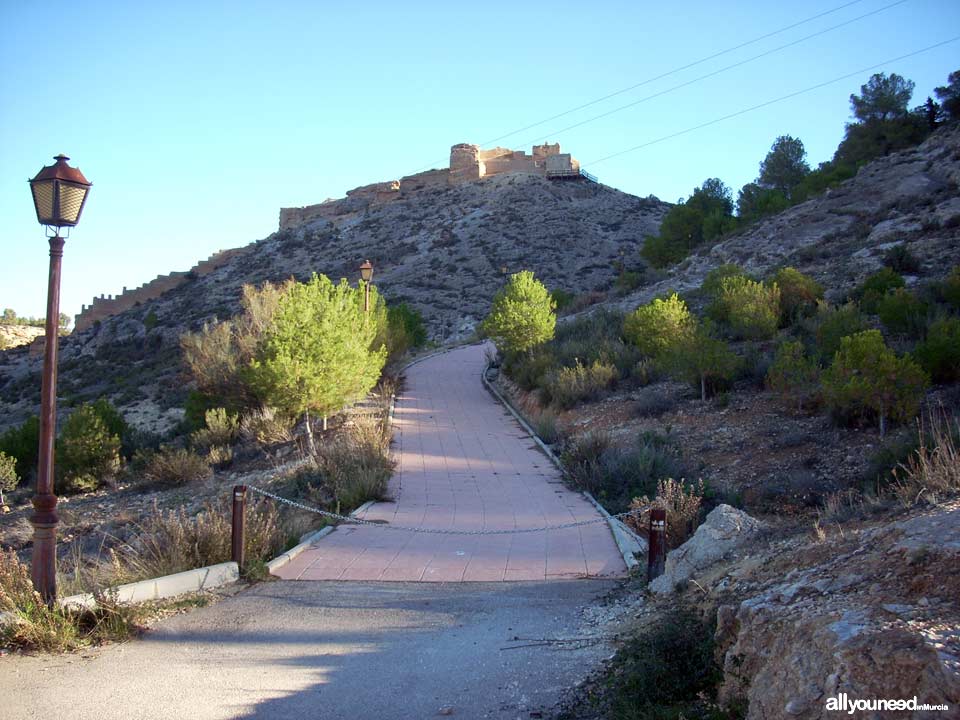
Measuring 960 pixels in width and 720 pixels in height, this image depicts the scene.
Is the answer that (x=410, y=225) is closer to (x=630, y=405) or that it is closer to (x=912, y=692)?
(x=630, y=405)

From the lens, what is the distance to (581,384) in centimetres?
1898

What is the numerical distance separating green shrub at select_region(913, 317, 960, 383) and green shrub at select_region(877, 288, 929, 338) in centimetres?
284

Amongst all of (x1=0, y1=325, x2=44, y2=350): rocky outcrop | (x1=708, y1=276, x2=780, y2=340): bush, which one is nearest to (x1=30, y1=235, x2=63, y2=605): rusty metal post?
(x1=708, y1=276, x2=780, y2=340): bush

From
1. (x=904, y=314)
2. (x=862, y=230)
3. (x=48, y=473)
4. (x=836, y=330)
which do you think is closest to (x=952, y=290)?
(x=904, y=314)

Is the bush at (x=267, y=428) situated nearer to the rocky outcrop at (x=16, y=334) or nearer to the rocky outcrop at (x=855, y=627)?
the rocky outcrop at (x=855, y=627)

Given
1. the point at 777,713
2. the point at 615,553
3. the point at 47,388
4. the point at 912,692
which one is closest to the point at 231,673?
the point at 47,388

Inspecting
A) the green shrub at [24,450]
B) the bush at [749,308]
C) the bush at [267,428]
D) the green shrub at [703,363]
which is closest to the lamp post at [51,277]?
the bush at [267,428]

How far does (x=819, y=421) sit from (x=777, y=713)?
10.7m

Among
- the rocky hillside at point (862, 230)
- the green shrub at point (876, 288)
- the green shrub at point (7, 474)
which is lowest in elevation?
the green shrub at point (7, 474)

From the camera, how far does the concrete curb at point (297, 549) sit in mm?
7465

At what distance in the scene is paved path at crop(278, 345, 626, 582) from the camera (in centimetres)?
759

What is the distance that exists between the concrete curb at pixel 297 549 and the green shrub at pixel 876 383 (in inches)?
311

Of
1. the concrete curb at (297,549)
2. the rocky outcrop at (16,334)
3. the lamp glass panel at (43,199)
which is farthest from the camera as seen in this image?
the rocky outcrop at (16,334)

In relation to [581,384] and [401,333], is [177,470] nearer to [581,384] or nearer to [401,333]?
[581,384]
